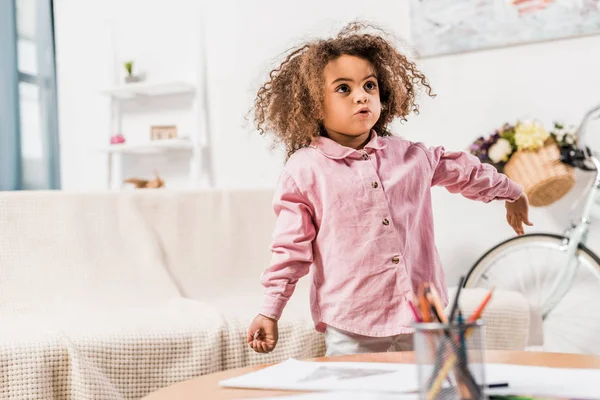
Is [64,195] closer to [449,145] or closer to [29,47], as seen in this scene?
[449,145]

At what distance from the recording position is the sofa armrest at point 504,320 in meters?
1.81

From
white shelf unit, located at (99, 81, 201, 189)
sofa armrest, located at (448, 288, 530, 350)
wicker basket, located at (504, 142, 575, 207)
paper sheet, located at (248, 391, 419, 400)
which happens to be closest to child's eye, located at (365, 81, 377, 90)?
paper sheet, located at (248, 391, 419, 400)

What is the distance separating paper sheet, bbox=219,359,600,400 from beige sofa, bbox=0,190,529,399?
88 centimetres

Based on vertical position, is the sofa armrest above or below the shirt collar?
below

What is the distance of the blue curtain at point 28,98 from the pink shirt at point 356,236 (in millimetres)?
2551

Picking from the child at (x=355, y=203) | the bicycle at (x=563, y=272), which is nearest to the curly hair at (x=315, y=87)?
the child at (x=355, y=203)

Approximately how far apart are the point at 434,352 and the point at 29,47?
3591 mm

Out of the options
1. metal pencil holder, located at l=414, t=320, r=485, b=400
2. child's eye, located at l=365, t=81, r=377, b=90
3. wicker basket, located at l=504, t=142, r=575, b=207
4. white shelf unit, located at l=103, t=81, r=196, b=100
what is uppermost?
white shelf unit, located at l=103, t=81, r=196, b=100

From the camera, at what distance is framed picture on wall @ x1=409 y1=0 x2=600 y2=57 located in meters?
2.50

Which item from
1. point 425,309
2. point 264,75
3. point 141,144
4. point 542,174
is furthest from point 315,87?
point 141,144

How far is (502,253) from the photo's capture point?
2.40m

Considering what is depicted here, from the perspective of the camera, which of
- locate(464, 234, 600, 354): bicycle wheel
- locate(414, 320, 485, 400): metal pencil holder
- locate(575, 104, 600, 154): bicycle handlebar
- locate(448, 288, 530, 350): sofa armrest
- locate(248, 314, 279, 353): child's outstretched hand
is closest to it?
locate(414, 320, 485, 400): metal pencil holder

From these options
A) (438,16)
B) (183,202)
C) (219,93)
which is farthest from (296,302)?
(219,93)

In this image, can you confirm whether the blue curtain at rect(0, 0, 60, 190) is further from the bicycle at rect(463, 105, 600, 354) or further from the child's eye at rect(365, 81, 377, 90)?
the child's eye at rect(365, 81, 377, 90)
